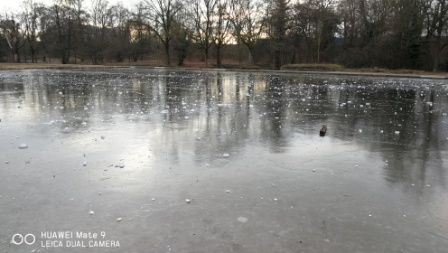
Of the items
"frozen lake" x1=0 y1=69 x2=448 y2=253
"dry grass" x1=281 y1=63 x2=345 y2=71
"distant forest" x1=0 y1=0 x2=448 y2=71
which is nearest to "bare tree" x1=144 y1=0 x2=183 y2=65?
"distant forest" x1=0 y1=0 x2=448 y2=71

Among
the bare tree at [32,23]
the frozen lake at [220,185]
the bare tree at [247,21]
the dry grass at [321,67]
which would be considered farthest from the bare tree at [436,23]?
the bare tree at [32,23]

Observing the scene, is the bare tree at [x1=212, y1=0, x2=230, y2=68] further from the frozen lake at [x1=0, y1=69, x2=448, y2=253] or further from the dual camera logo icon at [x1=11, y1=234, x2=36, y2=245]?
the dual camera logo icon at [x1=11, y1=234, x2=36, y2=245]

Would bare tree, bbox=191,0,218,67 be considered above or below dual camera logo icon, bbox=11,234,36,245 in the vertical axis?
above

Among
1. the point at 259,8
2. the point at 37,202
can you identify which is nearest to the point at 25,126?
the point at 37,202

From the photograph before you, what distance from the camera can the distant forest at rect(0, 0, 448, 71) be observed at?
136 ft

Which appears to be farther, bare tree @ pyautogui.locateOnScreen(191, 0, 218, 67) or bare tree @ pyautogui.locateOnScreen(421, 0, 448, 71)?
bare tree @ pyautogui.locateOnScreen(191, 0, 218, 67)

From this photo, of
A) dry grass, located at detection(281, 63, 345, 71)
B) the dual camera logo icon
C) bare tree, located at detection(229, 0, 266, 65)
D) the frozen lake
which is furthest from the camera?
bare tree, located at detection(229, 0, 266, 65)

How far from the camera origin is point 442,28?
3828 centimetres

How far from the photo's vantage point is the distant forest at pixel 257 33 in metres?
41.3

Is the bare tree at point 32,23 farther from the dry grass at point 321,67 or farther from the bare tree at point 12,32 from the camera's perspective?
the dry grass at point 321,67

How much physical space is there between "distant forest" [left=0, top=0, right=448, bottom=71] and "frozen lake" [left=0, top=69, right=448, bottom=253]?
120 feet

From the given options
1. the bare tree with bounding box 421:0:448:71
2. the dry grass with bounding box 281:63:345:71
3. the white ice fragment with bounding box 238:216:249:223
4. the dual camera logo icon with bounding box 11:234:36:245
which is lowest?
the dual camera logo icon with bounding box 11:234:36:245

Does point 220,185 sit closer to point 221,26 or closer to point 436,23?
point 436,23

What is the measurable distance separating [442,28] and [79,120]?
1625 inches
